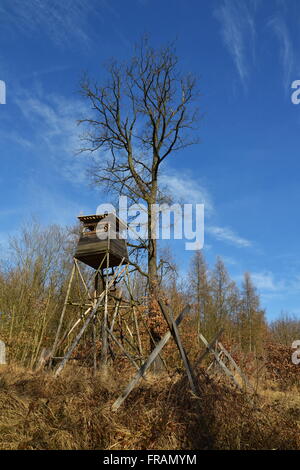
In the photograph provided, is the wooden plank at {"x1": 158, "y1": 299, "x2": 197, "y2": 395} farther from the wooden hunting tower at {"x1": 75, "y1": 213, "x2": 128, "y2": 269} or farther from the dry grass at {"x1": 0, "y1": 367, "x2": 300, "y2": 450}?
the wooden hunting tower at {"x1": 75, "y1": 213, "x2": 128, "y2": 269}

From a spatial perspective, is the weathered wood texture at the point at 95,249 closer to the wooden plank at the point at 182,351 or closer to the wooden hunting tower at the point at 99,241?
the wooden hunting tower at the point at 99,241

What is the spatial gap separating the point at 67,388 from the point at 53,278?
15.6m

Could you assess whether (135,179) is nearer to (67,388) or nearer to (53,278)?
(53,278)

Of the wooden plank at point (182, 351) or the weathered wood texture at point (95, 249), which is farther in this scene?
the weathered wood texture at point (95, 249)

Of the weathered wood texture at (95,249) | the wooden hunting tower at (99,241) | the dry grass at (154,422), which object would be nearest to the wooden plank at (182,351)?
the dry grass at (154,422)

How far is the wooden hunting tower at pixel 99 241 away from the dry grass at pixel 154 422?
747 cm

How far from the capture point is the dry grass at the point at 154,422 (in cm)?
482

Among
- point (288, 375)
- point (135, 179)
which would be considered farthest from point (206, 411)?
point (135, 179)

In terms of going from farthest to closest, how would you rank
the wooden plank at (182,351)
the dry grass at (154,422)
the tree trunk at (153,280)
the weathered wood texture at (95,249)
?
1. the tree trunk at (153,280)
2. the weathered wood texture at (95,249)
3. the wooden plank at (182,351)
4. the dry grass at (154,422)

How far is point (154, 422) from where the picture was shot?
498 cm

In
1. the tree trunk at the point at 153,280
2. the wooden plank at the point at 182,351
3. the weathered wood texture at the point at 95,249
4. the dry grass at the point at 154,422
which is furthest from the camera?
the tree trunk at the point at 153,280

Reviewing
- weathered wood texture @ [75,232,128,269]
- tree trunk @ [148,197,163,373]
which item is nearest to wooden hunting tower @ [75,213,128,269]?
weathered wood texture @ [75,232,128,269]

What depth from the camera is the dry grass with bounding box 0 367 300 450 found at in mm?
4816
